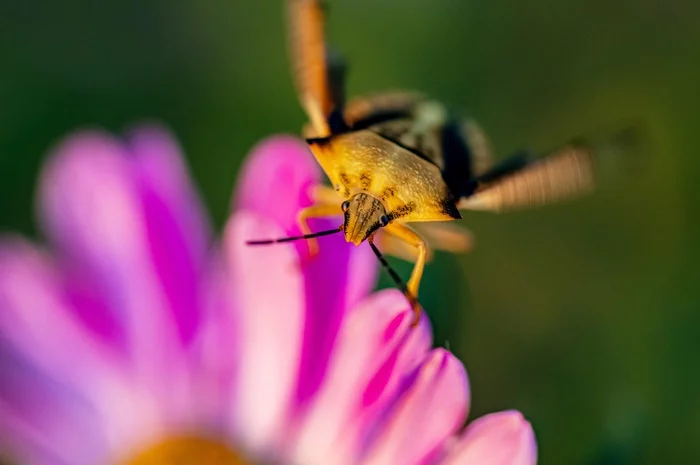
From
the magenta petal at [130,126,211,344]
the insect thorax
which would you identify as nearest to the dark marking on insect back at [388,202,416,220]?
the insect thorax

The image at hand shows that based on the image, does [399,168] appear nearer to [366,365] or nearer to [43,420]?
[366,365]

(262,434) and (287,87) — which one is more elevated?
(287,87)

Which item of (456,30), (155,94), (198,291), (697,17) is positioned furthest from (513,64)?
(198,291)

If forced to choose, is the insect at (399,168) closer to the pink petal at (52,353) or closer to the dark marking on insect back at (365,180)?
the dark marking on insect back at (365,180)

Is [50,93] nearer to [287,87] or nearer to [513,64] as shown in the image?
[287,87]

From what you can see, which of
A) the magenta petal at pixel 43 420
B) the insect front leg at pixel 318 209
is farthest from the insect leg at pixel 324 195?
the magenta petal at pixel 43 420

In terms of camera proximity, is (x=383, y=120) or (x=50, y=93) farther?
(x=50, y=93)
